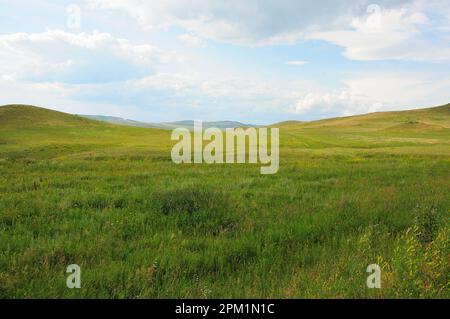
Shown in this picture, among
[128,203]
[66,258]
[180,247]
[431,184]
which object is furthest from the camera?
[431,184]

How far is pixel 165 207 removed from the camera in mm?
9922

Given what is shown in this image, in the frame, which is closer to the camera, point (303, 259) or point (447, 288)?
point (447, 288)

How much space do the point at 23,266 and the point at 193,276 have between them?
277 centimetres

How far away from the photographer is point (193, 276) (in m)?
5.78

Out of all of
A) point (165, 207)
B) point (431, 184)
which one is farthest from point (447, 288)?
point (431, 184)

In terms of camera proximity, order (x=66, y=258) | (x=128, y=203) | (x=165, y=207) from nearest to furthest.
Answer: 1. (x=66, y=258)
2. (x=165, y=207)
3. (x=128, y=203)
